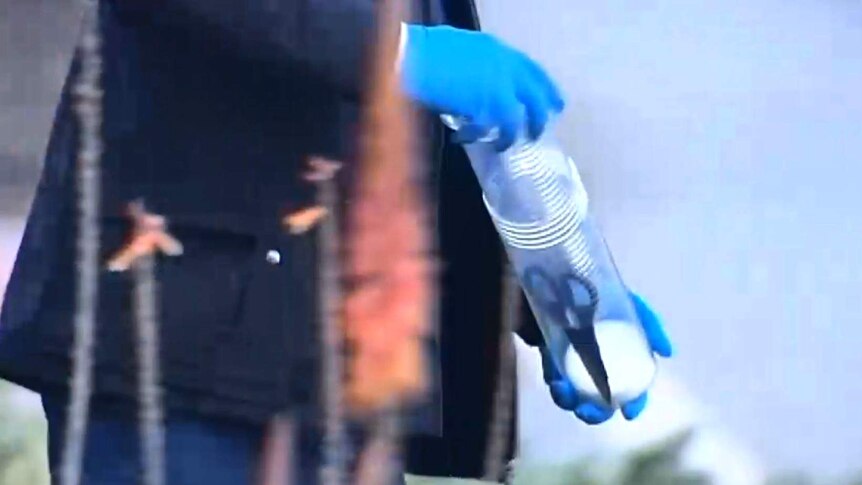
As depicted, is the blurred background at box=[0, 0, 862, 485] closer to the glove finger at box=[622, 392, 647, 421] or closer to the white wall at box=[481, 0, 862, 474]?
the white wall at box=[481, 0, 862, 474]

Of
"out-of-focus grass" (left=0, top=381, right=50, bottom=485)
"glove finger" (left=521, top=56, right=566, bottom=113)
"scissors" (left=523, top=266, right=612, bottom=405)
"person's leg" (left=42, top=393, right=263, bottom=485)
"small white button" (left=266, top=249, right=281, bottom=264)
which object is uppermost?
"glove finger" (left=521, top=56, right=566, bottom=113)

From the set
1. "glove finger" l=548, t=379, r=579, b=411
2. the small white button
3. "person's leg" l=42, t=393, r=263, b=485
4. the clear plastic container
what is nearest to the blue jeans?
"person's leg" l=42, t=393, r=263, b=485

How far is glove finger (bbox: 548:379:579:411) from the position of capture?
5.21 feet

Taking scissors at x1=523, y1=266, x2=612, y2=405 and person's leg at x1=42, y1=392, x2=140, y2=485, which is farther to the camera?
scissors at x1=523, y1=266, x2=612, y2=405

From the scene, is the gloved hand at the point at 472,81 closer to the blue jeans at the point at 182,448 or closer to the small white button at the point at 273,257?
the small white button at the point at 273,257

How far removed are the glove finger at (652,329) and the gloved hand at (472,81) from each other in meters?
0.39

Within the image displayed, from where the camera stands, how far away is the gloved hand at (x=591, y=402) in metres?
1.59

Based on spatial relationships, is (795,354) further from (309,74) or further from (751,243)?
(309,74)

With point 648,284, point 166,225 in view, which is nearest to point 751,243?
point 648,284

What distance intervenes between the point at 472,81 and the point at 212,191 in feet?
0.68

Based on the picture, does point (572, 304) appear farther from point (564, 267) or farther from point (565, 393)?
point (565, 393)

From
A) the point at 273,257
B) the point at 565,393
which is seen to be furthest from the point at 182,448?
the point at 565,393

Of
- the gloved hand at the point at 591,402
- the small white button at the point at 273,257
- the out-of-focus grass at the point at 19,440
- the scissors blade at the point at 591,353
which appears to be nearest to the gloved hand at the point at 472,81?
the small white button at the point at 273,257

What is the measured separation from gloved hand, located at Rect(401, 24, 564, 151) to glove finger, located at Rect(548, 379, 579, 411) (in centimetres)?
37
